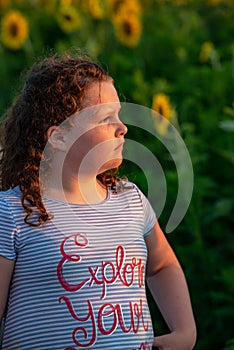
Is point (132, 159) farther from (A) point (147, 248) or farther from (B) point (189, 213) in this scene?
(A) point (147, 248)

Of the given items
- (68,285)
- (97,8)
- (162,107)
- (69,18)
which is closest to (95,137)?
(68,285)

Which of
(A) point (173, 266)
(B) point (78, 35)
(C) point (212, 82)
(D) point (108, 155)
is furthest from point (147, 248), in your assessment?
(B) point (78, 35)

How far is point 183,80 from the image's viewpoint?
501 cm

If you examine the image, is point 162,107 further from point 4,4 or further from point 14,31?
point 4,4

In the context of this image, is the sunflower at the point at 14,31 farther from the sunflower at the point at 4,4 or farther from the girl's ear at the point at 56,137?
the girl's ear at the point at 56,137

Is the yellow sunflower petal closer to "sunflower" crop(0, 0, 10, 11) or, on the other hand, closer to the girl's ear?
the girl's ear

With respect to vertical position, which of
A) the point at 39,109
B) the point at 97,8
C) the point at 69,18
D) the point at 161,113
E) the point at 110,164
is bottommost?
the point at 110,164

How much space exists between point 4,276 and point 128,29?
3.75m

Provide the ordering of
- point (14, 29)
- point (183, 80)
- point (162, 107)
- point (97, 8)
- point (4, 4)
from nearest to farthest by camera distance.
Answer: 1. point (162, 107)
2. point (183, 80)
3. point (14, 29)
4. point (97, 8)
5. point (4, 4)

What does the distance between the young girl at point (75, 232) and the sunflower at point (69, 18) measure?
11.3 feet

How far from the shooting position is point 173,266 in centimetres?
233

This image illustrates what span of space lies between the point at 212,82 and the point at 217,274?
146 cm

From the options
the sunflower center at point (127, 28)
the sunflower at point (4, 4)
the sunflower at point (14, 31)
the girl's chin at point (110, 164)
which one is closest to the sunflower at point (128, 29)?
the sunflower center at point (127, 28)

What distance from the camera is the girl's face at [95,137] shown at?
2115mm
